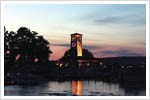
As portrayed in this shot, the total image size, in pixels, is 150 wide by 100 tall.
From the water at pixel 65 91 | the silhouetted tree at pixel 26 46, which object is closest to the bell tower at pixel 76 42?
the silhouetted tree at pixel 26 46

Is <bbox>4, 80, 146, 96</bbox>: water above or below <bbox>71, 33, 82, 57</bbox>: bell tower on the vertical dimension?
below

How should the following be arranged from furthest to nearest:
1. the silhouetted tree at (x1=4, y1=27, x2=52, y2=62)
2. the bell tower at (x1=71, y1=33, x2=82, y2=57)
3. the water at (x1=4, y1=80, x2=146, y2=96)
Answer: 1. the silhouetted tree at (x1=4, y1=27, x2=52, y2=62)
2. the bell tower at (x1=71, y1=33, x2=82, y2=57)
3. the water at (x1=4, y1=80, x2=146, y2=96)

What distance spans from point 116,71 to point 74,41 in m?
1.67

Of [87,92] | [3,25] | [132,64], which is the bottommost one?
[87,92]

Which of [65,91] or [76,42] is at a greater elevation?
[76,42]

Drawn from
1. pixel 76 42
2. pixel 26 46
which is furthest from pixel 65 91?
pixel 26 46

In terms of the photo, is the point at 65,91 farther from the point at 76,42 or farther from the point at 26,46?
the point at 26,46

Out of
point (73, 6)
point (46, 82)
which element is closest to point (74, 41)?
point (73, 6)

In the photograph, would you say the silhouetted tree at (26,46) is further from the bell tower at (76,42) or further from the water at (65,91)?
the water at (65,91)

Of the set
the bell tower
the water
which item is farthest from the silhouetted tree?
the water

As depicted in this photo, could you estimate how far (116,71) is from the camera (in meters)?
7.61

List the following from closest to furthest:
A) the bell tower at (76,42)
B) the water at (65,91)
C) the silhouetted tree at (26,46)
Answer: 1. the water at (65,91)
2. the bell tower at (76,42)
3. the silhouetted tree at (26,46)

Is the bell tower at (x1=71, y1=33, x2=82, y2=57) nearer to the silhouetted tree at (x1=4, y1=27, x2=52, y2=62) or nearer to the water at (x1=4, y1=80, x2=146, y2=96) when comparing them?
the silhouetted tree at (x1=4, y1=27, x2=52, y2=62)

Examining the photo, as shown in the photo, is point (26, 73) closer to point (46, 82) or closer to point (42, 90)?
point (46, 82)
